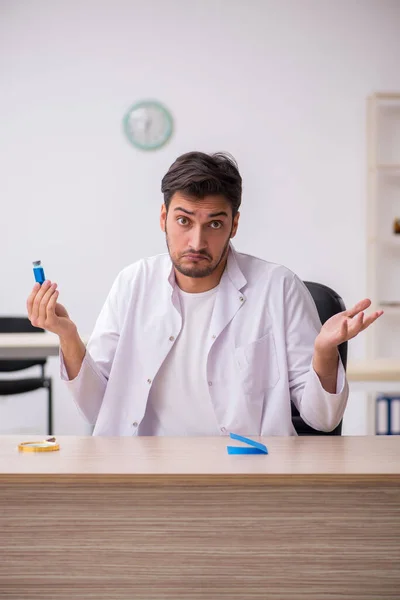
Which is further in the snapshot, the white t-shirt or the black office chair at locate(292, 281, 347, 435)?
the black office chair at locate(292, 281, 347, 435)

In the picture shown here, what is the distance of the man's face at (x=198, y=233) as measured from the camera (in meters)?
1.86

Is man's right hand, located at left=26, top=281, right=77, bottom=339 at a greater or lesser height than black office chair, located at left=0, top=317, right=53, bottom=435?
greater

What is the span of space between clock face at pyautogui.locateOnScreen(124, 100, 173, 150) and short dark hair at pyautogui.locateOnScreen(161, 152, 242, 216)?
3.14 meters

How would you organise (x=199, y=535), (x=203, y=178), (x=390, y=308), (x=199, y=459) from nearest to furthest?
1. (x=199, y=535)
2. (x=199, y=459)
3. (x=203, y=178)
4. (x=390, y=308)

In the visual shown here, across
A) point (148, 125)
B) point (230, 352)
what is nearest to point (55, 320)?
point (230, 352)

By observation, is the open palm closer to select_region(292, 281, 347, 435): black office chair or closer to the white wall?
select_region(292, 281, 347, 435): black office chair

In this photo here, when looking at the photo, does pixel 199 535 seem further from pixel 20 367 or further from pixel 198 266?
pixel 20 367

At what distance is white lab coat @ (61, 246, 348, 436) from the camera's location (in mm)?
1848

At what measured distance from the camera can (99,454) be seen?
137 centimetres

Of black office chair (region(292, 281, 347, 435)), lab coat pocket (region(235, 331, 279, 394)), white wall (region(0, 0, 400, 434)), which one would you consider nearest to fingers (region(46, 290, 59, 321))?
lab coat pocket (region(235, 331, 279, 394))

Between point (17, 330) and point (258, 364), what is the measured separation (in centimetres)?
279

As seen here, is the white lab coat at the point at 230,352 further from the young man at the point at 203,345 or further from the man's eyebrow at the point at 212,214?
the man's eyebrow at the point at 212,214

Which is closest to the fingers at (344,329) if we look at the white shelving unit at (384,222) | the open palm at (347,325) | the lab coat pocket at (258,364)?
the open palm at (347,325)

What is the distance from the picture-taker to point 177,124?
500 centimetres
